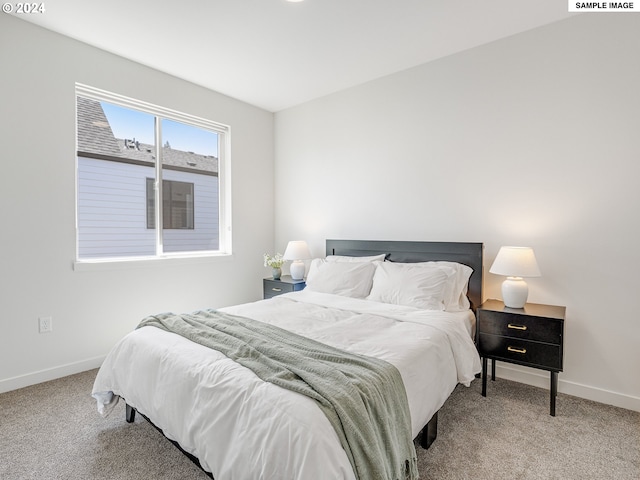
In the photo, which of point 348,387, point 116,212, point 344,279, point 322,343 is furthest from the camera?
point 116,212

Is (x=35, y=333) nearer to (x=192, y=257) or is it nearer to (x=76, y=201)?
(x=76, y=201)

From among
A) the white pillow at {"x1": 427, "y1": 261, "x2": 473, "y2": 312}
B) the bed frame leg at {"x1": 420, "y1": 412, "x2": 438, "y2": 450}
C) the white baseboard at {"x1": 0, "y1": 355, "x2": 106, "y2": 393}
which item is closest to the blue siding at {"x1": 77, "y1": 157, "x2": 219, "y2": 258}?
the white baseboard at {"x1": 0, "y1": 355, "x2": 106, "y2": 393}

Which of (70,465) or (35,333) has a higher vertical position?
(35,333)

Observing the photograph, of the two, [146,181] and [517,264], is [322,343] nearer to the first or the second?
[517,264]

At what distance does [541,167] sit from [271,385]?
2.63m

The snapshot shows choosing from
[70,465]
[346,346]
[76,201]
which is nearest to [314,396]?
[346,346]

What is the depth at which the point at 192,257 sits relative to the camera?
12.3 feet

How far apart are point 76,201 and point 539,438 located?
3.90 metres

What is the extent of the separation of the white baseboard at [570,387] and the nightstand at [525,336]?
32 cm

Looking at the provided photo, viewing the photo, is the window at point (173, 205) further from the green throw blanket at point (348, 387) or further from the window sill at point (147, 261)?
the green throw blanket at point (348, 387)

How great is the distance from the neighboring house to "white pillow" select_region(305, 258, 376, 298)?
1605mm

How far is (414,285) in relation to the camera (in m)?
2.70

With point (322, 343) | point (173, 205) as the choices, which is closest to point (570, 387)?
point (322, 343)

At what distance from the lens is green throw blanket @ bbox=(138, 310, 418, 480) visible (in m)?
1.24
